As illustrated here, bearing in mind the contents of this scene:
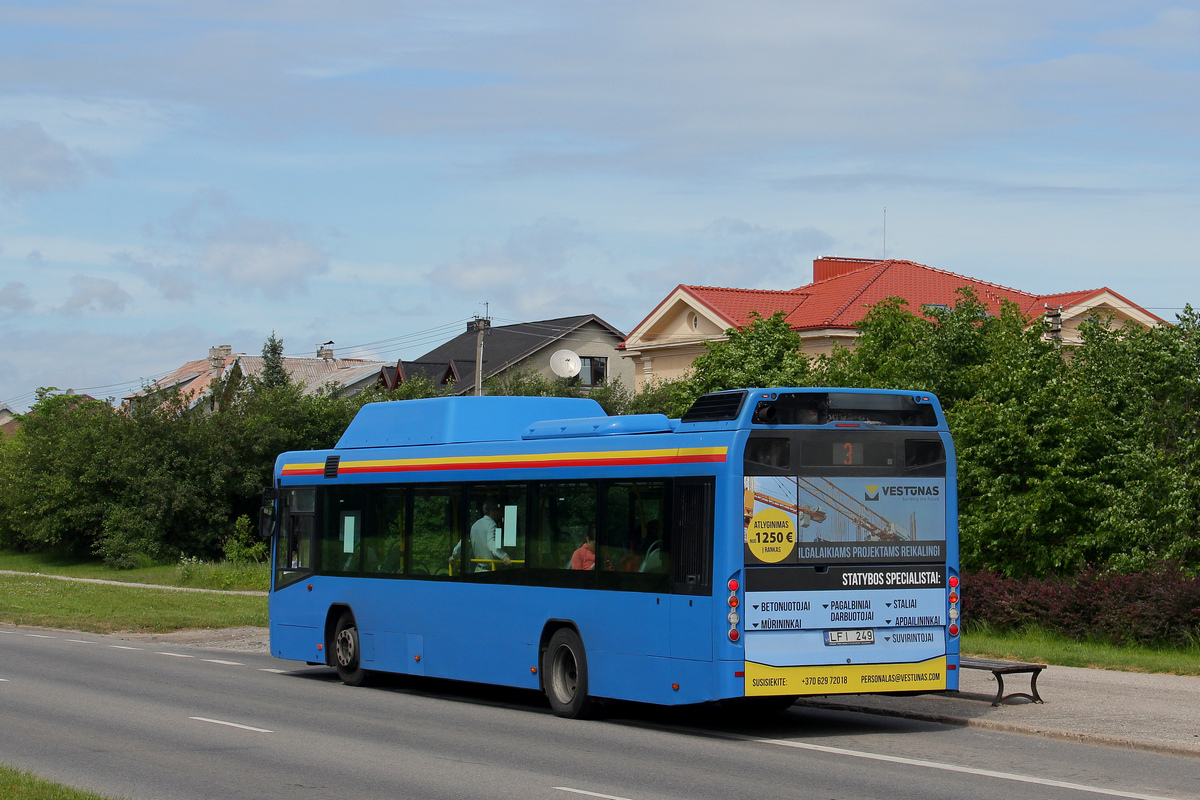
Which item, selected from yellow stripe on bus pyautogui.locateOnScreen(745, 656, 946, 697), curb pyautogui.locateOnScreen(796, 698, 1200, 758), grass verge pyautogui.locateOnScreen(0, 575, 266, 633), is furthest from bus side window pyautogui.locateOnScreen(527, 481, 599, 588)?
grass verge pyautogui.locateOnScreen(0, 575, 266, 633)

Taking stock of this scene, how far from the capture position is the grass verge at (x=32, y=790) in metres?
8.64

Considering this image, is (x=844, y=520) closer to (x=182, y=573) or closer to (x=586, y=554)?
(x=586, y=554)

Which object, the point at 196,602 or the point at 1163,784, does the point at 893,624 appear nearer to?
the point at 1163,784

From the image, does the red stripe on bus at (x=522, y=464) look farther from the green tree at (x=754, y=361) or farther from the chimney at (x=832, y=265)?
the chimney at (x=832, y=265)

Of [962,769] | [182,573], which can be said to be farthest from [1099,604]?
[182,573]

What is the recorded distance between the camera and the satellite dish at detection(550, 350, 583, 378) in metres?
49.8

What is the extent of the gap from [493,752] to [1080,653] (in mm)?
9682

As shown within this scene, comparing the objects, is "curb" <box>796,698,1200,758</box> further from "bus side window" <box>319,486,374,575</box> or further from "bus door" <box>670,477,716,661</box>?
"bus side window" <box>319,486,374,575</box>

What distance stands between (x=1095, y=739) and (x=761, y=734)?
9.06ft

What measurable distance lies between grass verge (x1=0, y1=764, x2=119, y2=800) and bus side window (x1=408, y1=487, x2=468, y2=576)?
6090mm

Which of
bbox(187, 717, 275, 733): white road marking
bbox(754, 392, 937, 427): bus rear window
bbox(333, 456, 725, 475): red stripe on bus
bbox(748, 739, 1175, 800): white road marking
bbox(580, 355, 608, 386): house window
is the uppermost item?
bbox(580, 355, 608, 386): house window

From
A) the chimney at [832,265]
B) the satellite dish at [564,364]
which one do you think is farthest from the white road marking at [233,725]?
the chimney at [832,265]

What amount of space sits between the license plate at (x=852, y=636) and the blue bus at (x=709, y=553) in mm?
14

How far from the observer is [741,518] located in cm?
1176
